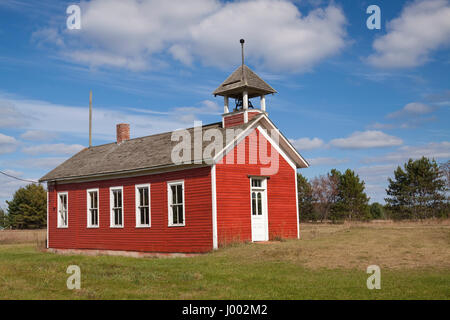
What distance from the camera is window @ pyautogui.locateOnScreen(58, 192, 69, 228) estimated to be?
1044 inches

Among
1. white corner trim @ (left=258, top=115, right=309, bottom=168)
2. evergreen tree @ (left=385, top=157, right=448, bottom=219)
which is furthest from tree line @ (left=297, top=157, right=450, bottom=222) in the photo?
white corner trim @ (left=258, top=115, right=309, bottom=168)

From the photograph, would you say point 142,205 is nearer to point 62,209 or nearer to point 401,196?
point 62,209

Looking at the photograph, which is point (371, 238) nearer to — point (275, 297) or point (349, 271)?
point (349, 271)

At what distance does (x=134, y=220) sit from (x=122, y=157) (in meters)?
3.88

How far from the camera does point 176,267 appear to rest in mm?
14883

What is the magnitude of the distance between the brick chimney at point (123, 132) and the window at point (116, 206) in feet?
16.9

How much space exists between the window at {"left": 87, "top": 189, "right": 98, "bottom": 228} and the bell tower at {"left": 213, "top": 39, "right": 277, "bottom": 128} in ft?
25.9

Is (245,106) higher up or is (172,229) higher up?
(245,106)

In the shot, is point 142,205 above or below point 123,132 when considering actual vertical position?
below

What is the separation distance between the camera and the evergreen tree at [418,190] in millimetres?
50375

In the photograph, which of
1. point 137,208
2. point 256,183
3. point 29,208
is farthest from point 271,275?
point 29,208

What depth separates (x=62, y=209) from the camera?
2678 centimetres

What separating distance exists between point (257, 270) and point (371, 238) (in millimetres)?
7021
